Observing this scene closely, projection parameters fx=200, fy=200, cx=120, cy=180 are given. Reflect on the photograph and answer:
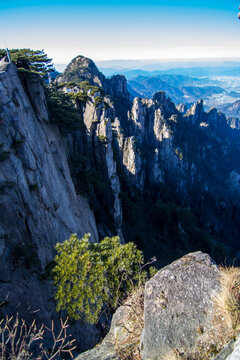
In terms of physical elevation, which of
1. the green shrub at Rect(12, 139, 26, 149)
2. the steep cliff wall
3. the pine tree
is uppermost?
the pine tree

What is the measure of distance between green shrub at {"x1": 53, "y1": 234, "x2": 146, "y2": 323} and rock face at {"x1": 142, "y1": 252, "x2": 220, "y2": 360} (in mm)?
2723

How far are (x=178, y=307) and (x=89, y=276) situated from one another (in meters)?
6.00

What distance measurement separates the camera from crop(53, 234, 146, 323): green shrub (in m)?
12.2

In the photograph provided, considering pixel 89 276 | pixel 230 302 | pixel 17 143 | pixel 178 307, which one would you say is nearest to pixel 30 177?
pixel 17 143

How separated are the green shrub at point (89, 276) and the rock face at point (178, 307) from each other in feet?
8.93

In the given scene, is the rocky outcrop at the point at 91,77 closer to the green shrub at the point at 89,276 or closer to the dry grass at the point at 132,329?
the green shrub at the point at 89,276

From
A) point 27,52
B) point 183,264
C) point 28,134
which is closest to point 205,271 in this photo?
point 183,264

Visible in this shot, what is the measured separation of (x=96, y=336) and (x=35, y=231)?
10884 millimetres

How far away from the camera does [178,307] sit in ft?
28.0

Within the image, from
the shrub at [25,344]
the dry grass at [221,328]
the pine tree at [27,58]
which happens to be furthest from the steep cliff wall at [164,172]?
the dry grass at [221,328]

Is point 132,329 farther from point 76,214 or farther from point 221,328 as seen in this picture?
point 76,214

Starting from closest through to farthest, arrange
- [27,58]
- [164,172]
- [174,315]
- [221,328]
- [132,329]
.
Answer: [221,328] → [174,315] → [132,329] → [27,58] → [164,172]

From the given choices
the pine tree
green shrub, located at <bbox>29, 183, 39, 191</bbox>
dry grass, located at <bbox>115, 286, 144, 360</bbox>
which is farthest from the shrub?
the pine tree

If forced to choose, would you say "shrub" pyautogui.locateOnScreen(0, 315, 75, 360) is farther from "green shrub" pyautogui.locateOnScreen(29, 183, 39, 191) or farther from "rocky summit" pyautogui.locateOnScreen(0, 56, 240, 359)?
"green shrub" pyautogui.locateOnScreen(29, 183, 39, 191)
